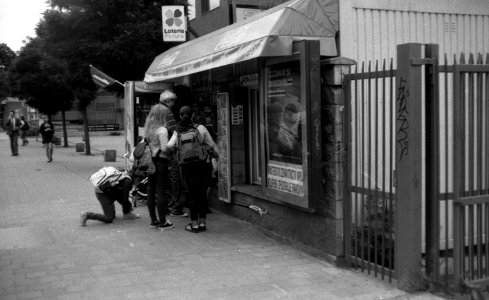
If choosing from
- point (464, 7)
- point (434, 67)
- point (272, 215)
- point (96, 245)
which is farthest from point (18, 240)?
point (464, 7)

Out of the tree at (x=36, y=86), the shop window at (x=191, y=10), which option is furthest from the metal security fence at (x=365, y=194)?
the tree at (x=36, y=86)

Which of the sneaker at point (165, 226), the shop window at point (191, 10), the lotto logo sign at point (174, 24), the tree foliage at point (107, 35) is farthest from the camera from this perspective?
the shop window at point (191, 10)

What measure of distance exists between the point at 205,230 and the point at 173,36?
16.9 ft

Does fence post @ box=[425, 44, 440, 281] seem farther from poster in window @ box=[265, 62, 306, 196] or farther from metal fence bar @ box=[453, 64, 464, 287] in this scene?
poster in window @ box=[265, 62, 306, 196]

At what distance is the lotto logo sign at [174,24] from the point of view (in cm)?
1120

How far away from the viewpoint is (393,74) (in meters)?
4.98

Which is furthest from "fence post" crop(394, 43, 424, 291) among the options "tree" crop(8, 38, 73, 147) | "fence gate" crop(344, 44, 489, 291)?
"tree" crop(8, 38, 73, 147)

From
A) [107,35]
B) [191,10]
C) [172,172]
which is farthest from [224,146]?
[191,10]

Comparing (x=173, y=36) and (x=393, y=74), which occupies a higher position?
(x=173, y=36)

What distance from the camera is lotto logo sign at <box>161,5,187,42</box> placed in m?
11.2

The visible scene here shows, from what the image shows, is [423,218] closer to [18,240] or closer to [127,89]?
[18,240]

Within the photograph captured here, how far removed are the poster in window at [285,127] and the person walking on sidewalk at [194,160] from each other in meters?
1.06

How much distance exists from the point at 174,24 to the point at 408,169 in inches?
298

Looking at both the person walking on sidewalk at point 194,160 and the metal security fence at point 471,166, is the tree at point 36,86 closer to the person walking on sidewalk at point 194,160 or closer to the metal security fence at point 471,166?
the person walking on sidewalk at point 194,160
